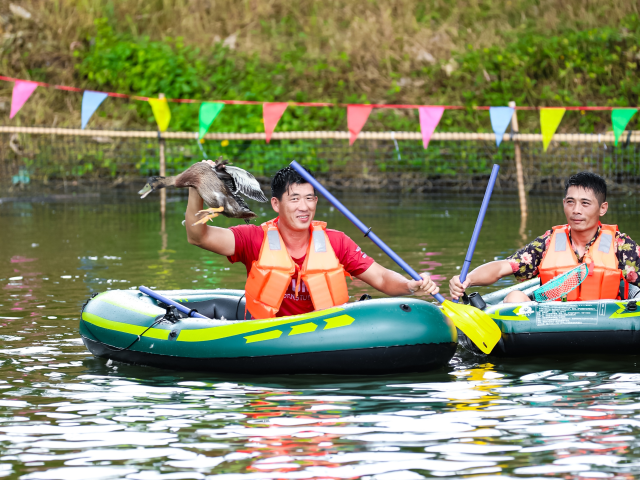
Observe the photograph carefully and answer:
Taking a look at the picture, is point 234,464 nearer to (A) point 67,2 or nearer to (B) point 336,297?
Answer: (B) point 336,297

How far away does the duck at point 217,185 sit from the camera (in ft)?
15.8

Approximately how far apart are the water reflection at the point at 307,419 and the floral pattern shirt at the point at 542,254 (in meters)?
0.60

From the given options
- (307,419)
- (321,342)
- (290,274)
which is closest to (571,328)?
(321,342)

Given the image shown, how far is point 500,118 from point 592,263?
6.76m

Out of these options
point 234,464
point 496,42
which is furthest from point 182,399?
point 496,42

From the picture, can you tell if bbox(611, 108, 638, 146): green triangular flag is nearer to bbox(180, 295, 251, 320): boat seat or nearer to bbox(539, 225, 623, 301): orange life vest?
bbox(539, 225, 623, 301): orange life vest

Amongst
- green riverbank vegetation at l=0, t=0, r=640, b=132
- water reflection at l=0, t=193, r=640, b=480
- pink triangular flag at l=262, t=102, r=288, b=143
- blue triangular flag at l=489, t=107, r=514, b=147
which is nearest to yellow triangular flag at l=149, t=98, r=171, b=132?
pink triangular flag at l=262, t=102, r=288, b=143

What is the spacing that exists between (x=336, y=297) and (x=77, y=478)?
2.07 m

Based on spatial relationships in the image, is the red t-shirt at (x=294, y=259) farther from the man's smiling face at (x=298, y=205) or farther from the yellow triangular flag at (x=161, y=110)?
the yellow triangular flag at (x=161, y=110)

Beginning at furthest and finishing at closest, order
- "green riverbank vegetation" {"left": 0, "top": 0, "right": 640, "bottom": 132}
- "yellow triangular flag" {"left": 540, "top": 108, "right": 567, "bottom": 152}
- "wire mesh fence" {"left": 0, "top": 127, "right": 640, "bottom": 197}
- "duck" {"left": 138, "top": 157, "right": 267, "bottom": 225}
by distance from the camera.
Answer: "green riverbank vegetation" {"left": 0, "top": 0, "right": 640, "bottom": 132} → "wire mesh fence" {"left": 0, "top": 127, "right": 640, "bottom": 197} → "yellow triangular flag" {"left": 540, "top": 108, "right": 567, "bottom": 152} → "duck" {"left": 138, "top": 157, "right": 267, "bottom": 225}

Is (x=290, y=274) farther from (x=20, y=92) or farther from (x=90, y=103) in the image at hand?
(x=20, y=92)

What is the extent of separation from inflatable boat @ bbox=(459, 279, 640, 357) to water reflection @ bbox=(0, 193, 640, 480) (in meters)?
0.08

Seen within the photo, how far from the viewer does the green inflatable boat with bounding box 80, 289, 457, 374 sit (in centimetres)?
470

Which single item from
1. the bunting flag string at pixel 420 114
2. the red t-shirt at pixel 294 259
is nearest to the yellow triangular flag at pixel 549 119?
the bunting flag string at pixel 420 114
